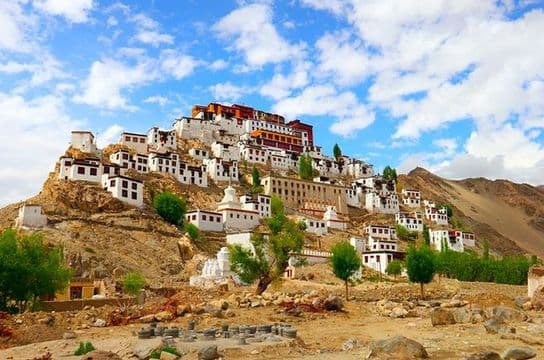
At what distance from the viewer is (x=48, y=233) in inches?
2212

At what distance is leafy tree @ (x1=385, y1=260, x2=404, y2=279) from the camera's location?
227 feet

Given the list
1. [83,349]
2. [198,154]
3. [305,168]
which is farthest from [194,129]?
[83,349]

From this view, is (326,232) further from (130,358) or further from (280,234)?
(130,358)

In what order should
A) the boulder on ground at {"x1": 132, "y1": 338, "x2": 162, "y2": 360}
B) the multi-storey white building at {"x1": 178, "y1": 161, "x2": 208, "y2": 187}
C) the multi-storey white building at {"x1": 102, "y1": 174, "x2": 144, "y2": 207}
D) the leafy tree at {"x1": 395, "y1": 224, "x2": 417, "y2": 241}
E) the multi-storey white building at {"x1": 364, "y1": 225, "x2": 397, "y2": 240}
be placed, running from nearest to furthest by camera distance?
the boulder on ground at {"x1": 132, "y1": 338, "x2": 162, "y2": 360} < the multi-storey white building at {"x1": 102, "y1": 174, "x2": 144, "y2": 207} < the multi-storey white building at {"x1": 178, "y1": 161, "x2": 208, "y2": 187} < the multi-storey white building at {"x1": 364, "y1": 225, "x2": 397, "y2": 240} < the leafy tree at {"x1": 395, "y1": 224, "x2": 417, "y2": 241}

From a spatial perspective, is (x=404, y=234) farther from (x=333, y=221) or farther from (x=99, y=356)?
(x=99, y=356)

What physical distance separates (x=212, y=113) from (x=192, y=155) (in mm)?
20057

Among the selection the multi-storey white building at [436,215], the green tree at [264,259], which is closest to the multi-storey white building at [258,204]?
the green tree at [264,259]

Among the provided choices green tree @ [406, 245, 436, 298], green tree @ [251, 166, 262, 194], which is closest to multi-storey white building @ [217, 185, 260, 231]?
green tree @ [251, 166, 262, 194]

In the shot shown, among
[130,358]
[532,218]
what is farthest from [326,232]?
[532,218]

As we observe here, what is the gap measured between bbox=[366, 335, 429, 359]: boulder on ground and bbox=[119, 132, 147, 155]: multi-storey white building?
80486 millimetres

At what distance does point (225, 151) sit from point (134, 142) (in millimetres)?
17438

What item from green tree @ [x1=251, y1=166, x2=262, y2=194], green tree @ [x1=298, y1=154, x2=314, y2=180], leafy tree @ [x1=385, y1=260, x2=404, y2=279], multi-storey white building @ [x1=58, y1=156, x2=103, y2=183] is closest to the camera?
leafy tree @ [x1=385, y1=260, x2=404, y2=279]

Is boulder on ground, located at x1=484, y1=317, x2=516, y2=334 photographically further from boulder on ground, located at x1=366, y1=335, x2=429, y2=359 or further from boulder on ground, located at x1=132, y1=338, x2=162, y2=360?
boulder on ground, located at x1=132, y1=338, x2=162, y2=360

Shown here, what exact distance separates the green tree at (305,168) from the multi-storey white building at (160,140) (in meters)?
24.2
